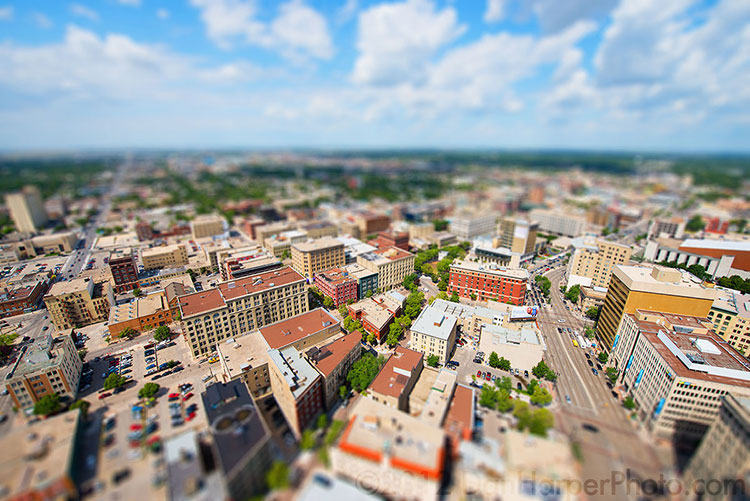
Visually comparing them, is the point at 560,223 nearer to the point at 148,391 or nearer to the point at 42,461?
the point at 148,391

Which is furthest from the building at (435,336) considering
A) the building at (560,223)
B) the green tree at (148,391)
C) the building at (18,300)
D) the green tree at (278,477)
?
the building at (560,223)

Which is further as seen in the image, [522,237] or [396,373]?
[522,237]

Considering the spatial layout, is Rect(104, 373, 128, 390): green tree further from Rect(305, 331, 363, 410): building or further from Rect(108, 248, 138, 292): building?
Rect(108, 248, 138, 292): building

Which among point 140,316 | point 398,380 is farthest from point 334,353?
point 140,316

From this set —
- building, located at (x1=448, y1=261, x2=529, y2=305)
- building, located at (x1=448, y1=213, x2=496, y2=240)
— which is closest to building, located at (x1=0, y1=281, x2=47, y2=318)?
building, located at (x1=448, y1=261, x2=529, y2=305)

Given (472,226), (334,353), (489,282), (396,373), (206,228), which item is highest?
(489,282)

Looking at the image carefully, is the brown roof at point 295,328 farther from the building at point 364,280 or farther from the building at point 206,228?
the building at point 206,228
